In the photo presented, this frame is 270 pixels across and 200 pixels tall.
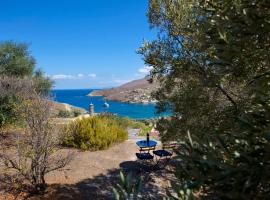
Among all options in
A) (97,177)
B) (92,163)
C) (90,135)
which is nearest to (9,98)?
(90,135)

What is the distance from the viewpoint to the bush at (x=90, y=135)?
17766 mm

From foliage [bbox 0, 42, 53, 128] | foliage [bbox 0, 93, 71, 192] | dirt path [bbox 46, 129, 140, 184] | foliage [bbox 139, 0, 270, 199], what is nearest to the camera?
Answer: foliage [bbox 139, 0, 270, 199]

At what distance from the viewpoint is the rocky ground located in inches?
453

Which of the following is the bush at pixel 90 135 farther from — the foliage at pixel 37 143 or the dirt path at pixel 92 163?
the foliage at pixel 37 143

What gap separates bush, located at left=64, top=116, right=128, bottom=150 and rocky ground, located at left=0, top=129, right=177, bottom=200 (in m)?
0.64

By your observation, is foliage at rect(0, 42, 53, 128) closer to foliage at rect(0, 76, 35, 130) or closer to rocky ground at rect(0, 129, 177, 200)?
foliage at rect(0, 76, 35, 130)

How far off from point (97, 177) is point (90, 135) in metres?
4.83

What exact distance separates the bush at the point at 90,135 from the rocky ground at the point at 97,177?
0.64m

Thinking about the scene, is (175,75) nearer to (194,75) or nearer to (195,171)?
(194,75)

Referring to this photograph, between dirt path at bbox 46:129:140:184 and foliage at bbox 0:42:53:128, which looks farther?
foliage at bbox 0:42:53:128

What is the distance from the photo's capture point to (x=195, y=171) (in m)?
3.70

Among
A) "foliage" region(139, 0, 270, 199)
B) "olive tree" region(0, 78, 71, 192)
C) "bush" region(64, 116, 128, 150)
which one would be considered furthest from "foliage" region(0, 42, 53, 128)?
"foliage" region(139, 0, 270, 199)

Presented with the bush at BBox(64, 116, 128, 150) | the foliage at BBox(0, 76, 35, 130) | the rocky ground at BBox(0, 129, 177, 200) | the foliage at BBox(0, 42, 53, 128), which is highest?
the foliage at BBox(0, 42, 53, 128)

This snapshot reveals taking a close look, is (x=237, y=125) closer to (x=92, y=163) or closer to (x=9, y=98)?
(x=92, y=163)
